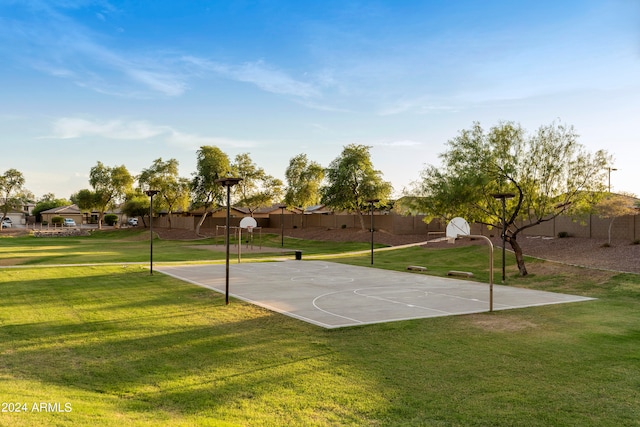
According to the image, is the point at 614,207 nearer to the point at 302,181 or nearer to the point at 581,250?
the point at 581,250

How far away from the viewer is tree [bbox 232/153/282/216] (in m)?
55.1

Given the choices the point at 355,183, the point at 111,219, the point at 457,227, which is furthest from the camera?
the point at 111,219

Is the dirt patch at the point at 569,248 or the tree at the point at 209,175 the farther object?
the tree at the point at 209,175

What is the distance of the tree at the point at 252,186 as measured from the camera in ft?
181

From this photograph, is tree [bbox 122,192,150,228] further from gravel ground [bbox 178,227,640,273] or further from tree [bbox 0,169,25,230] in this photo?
gravel ground [bbox 178,227,640,273]

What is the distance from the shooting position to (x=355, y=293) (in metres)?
16.5

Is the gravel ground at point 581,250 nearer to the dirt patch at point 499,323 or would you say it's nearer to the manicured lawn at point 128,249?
the manicured lawn at point 128,249

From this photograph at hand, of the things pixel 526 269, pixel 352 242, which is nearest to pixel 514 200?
pixel 526 269

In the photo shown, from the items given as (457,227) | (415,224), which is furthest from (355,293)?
(415,224)

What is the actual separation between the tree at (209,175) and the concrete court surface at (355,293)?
31.6 meters

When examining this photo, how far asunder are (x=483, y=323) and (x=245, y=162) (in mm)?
46999

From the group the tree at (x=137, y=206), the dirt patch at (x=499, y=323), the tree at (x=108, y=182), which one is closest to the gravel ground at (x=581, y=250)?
the dirt patch at (x=499, y=323)

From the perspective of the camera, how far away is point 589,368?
26.4 ft

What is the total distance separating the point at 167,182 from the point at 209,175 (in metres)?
10.4
